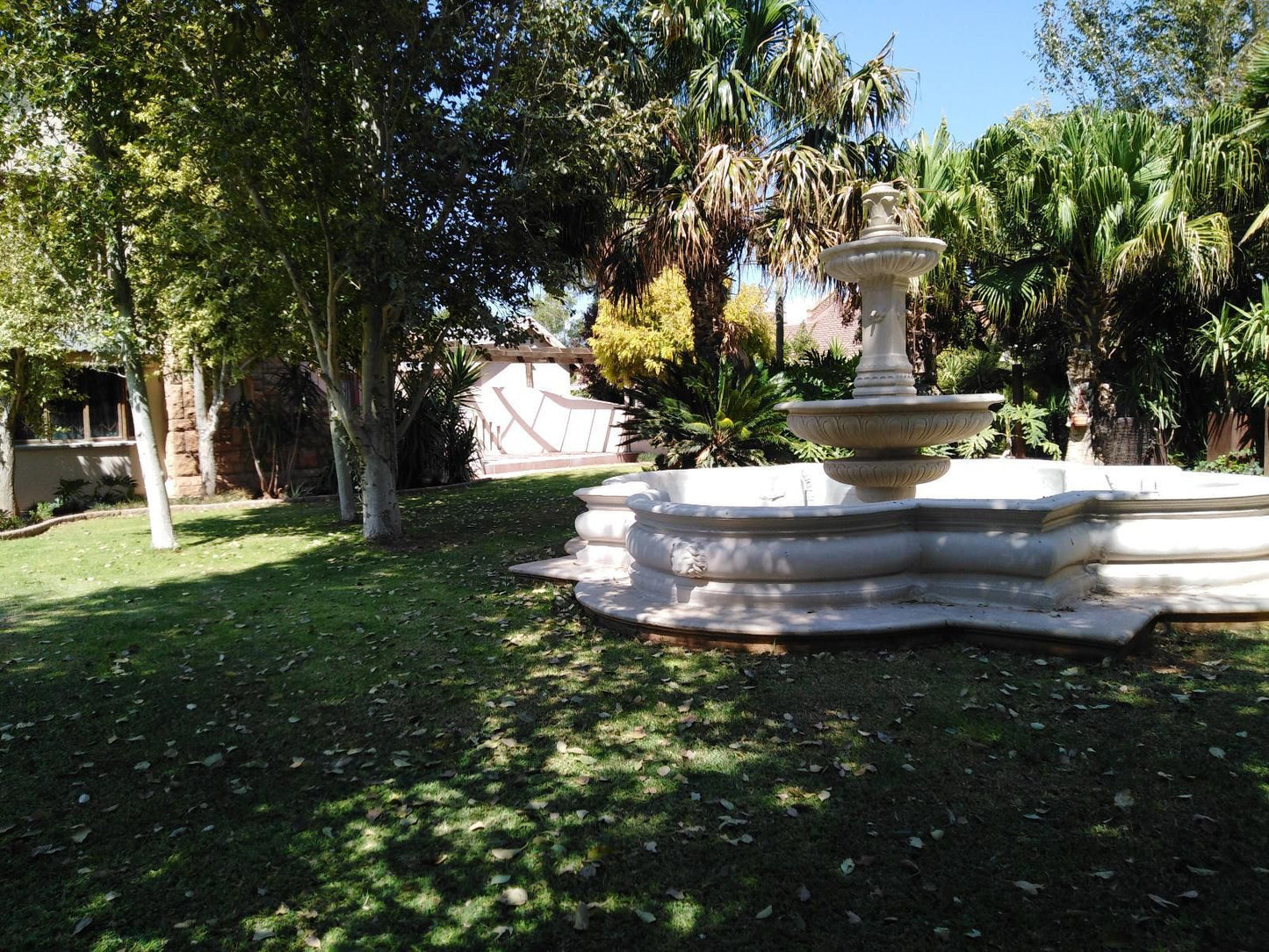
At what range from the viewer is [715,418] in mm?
11367

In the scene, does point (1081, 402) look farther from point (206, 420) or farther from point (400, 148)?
point (206, 420)

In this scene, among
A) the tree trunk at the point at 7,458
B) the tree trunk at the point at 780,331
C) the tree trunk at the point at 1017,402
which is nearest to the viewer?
the tree trunk at the point at 7,458

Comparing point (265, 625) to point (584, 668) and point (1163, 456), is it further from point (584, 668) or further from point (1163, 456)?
point (1163, 456)

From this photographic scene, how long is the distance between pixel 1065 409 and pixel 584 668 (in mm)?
12050

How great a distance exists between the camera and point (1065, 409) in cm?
1382

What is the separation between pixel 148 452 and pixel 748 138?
344 inches

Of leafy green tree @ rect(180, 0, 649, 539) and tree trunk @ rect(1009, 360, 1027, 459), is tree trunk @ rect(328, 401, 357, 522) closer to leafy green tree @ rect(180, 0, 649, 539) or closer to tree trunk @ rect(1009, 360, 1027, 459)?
leafy green tree @ rect(180, 0, 649, 539)

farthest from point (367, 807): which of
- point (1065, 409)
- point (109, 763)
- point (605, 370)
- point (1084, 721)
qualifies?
point (605, 370)

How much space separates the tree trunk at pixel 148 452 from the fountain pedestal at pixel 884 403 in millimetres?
7503

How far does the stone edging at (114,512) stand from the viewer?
451 inches

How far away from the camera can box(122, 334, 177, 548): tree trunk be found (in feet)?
31.0

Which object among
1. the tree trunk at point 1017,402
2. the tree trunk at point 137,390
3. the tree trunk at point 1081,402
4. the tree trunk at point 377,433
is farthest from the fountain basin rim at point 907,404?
the tree trunk at point 1017,402

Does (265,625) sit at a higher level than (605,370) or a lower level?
lower

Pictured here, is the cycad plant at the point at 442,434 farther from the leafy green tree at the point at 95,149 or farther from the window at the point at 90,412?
the leafy green tree at the point at 95,149
